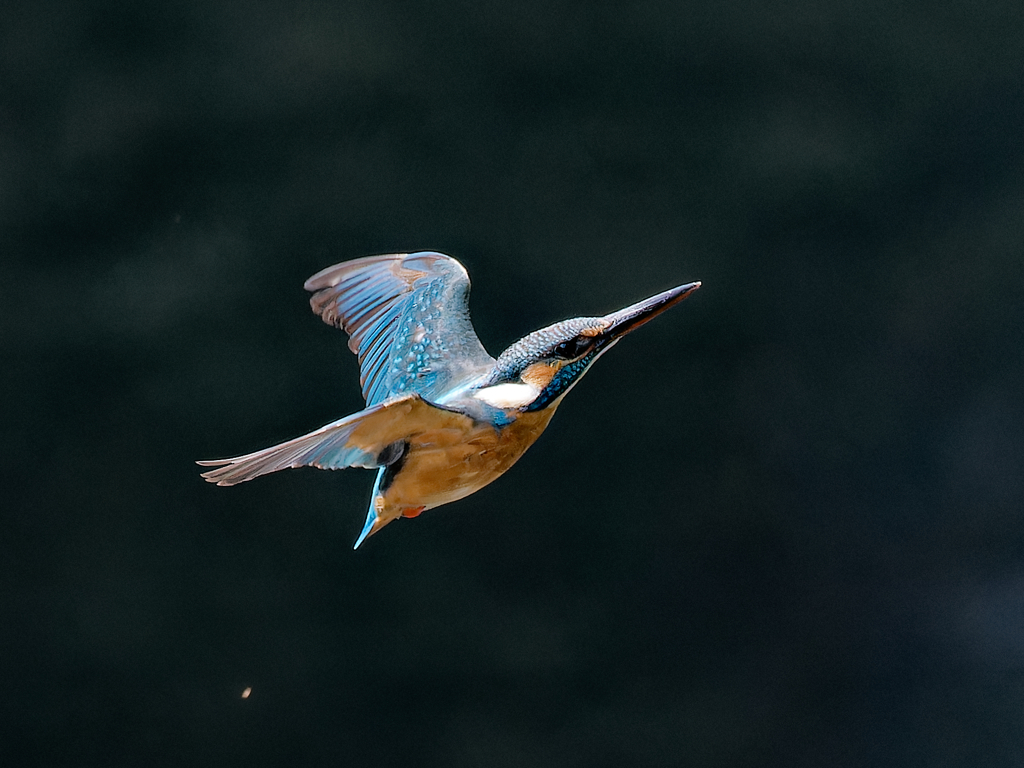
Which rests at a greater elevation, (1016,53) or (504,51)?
(504,51)

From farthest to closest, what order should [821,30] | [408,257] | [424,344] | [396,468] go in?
1. [821,30]
2. [408,257]
3. [424,344]
4. [396,468]

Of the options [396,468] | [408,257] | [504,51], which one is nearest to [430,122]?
[504,51]

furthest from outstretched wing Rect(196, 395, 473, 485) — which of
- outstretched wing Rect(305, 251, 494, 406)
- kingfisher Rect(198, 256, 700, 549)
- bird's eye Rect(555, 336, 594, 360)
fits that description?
outstretched wing Rect(305, 251, 494, 406)

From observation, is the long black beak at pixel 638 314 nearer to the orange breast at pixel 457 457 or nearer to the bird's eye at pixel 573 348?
the bird's eye at pixel 573 348

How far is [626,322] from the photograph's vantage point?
5.17 feet

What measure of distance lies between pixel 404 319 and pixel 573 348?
0.42 meters

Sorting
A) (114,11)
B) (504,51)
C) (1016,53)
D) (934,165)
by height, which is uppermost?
(114,11)

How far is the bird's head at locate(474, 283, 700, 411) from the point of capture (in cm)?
156

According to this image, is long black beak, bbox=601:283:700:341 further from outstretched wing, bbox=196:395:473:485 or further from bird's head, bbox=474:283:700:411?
outstretched wing, bbox=196:395:473:485

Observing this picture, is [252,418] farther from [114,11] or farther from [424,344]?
[424,344]

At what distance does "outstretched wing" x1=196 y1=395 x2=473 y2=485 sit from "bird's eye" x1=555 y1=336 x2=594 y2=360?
137 millimetres

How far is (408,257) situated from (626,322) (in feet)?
1.65

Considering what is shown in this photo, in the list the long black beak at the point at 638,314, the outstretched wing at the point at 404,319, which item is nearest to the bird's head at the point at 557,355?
the long black beak at the point at 638,314

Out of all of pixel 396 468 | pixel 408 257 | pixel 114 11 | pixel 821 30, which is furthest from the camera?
pixel 821 30
